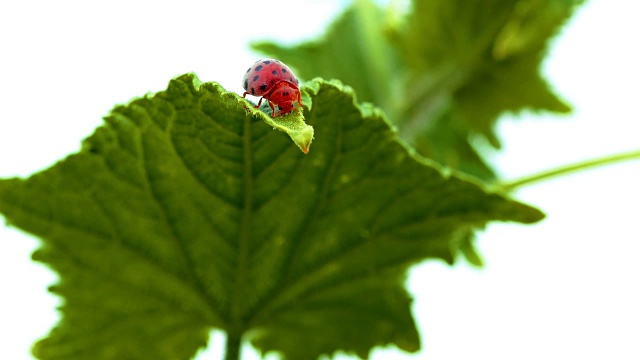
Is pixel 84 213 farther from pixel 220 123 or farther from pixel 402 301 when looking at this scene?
pixel 402 301

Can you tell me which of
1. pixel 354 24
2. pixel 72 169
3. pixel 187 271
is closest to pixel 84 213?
pixel 72 169

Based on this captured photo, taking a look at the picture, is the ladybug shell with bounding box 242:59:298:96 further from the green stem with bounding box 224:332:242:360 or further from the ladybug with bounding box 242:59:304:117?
the green stem with bounding box 224:332:242:360

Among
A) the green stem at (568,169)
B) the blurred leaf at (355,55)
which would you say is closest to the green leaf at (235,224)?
the green stem at (568,169)

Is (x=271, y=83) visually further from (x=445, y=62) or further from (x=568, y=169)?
(x=445, y=62)

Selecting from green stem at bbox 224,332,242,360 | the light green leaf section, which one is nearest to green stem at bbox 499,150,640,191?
the light green leaf section

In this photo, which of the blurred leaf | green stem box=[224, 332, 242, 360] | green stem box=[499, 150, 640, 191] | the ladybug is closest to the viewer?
the ladybug
